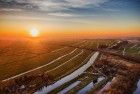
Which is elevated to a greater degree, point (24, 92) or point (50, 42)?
point (24, 92)

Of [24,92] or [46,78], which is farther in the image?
[46,78]

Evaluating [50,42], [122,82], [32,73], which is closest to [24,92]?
[32,73]

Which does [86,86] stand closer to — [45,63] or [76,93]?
[76,93]

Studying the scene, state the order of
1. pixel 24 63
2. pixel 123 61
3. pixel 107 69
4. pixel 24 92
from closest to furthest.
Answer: pixel 24 92 → pixel 107 69 → pixel 24 63 → pixel 123 61

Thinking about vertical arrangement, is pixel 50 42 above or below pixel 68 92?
below

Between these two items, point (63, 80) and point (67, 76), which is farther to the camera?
point (67, 76)

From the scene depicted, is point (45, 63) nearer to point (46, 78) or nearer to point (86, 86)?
point (46, 78)

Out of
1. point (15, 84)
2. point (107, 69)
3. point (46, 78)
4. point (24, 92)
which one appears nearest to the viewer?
point (24, 92)

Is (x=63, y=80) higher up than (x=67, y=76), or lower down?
higher up

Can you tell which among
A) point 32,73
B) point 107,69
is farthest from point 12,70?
point 107,69
